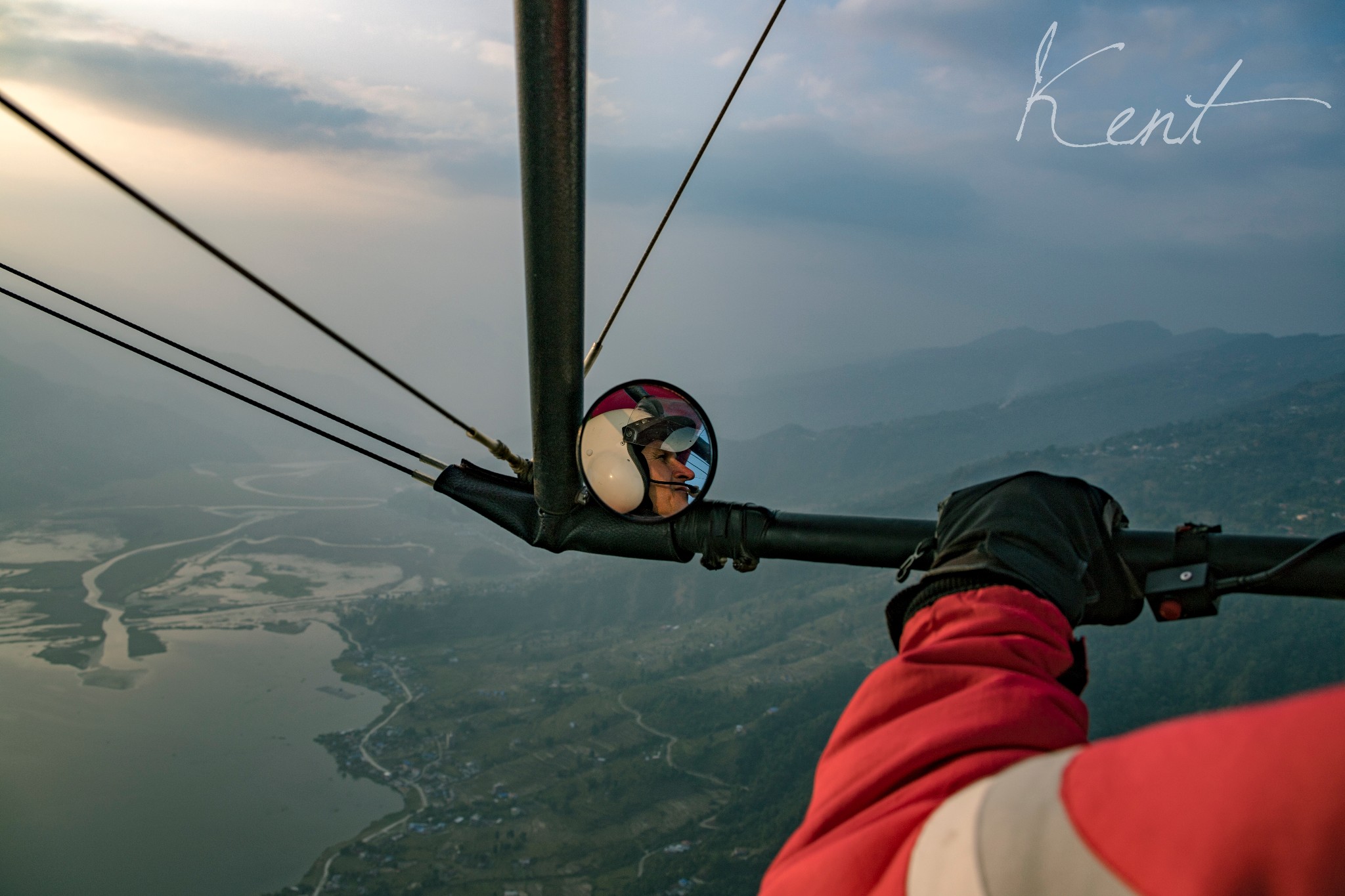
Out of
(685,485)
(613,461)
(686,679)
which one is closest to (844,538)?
(685,485)

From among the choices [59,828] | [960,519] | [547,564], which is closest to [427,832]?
[59,828]

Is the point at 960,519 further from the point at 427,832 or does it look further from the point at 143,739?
the point at 143,739

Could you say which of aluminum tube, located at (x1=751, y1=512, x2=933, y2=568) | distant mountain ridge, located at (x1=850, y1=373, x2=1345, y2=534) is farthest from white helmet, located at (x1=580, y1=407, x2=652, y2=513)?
distant mountain ridge, located at (x1=850, y1=373, x2=1345, y2=534)

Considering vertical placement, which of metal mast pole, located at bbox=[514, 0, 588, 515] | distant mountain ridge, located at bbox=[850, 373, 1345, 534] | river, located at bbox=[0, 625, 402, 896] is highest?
metal mast pole, located at bbox=[514, 0, 588, 515]

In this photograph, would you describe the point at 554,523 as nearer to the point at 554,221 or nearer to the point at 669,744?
the point at 554,221

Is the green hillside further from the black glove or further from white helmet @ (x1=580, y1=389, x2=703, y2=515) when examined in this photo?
the black glove
